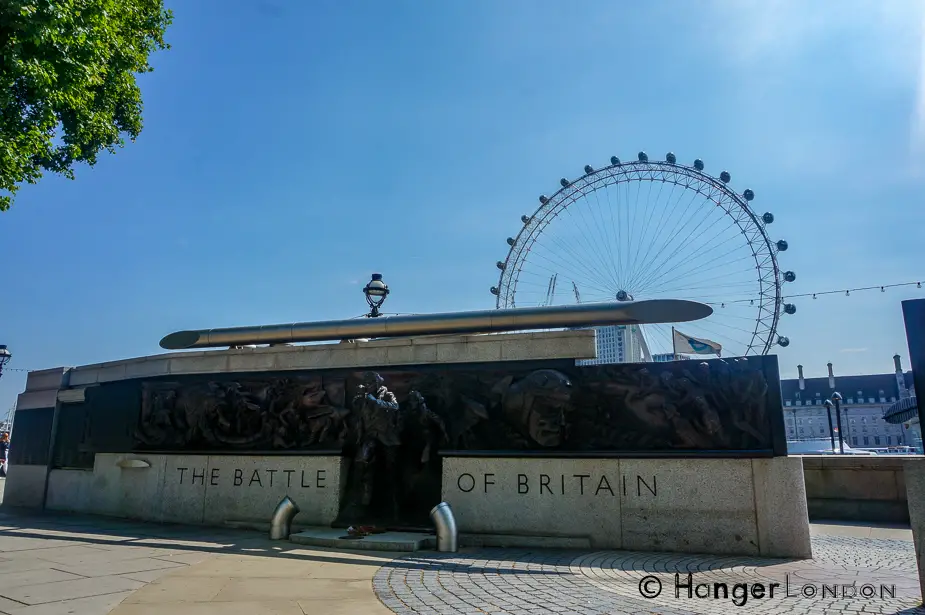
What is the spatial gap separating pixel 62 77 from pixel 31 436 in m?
12.8

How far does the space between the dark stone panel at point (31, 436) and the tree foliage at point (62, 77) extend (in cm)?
798

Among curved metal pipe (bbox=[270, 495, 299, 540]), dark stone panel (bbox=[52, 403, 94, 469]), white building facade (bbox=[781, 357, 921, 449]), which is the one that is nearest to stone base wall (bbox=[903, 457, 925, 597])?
curved metal pipe (bbox=[270, 495, 299, 540])

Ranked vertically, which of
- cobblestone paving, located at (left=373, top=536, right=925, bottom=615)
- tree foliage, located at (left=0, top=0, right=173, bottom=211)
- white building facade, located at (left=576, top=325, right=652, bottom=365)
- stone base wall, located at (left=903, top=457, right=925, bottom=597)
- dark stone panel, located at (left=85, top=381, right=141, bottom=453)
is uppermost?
tree foliage, located at (left=0, top=0, right=173, bottom=211)

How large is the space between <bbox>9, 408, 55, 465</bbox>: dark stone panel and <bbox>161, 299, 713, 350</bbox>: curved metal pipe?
5.03m

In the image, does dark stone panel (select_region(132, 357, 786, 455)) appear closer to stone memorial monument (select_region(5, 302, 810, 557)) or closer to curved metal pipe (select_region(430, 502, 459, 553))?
stone memorial monument (select_region(5, 302, 810, 557))

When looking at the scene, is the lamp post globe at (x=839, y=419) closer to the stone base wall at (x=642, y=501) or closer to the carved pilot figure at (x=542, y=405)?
the stone base wall at (x=642, y=501)

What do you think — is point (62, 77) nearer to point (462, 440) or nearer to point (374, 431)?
point (374, 431)

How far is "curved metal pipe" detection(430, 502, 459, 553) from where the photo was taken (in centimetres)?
1037

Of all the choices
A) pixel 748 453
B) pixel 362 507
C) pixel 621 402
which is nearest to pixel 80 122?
pixel 362 507

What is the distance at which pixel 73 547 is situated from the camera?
34.7 ft

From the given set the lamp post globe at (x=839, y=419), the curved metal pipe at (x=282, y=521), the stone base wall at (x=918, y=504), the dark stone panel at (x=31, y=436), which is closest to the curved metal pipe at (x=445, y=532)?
the curved metal pipe at (x=282, y=521)

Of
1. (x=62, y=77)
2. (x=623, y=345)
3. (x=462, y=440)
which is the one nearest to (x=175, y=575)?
(x=462, y=440)

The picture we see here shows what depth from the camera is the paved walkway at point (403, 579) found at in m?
6.65

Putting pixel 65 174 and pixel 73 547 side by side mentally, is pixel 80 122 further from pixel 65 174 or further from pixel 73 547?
pixel 73 547
